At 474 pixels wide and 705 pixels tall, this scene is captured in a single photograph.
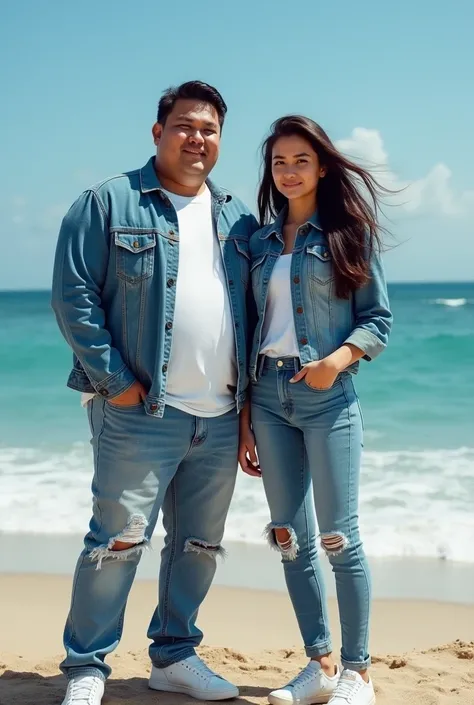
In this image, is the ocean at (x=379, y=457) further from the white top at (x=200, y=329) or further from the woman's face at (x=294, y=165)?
the woman's face at (x=294, y=165)

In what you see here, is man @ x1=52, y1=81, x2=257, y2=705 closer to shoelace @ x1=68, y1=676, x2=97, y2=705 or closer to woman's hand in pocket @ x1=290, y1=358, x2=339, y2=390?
shoelace @ x1=68, y1=676, x2=97, y2=705

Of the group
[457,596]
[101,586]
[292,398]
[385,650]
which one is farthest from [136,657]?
[457,596]

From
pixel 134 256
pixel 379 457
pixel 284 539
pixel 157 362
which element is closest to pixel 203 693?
pixel 284 539

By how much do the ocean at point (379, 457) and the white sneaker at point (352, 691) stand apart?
2.41 metres

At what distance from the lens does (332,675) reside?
10.9 ft

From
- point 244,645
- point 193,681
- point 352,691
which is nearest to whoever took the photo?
point 352,691

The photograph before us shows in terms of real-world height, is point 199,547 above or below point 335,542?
below

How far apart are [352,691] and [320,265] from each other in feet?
5.29

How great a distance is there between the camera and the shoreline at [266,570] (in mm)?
4973

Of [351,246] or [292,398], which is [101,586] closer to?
[292,398]

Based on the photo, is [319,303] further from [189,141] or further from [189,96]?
[189,96]

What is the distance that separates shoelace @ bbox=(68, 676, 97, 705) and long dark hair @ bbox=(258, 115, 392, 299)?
5.68 feet

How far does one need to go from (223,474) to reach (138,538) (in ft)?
1.45

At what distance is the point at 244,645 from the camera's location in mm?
4277
